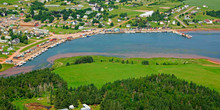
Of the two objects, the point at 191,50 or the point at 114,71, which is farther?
the point at 191,50

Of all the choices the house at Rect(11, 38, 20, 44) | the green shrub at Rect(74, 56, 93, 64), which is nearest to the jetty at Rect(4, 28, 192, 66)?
the house at Rect(11, 38, 20, 44)

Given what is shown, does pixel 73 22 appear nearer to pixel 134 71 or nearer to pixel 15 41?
pixel 15 41

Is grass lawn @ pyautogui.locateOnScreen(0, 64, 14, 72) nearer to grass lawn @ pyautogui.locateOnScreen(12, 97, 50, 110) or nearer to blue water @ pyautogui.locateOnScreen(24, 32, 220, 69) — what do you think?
blue water @ pyautogui.locateOnScreen(24, 32, 220, 69)

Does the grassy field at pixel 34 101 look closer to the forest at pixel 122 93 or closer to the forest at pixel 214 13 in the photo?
the forest at pixel 122 93

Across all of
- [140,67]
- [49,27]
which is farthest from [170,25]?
[140,67]

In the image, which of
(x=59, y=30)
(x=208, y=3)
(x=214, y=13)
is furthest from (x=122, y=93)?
(x=208, y=3)

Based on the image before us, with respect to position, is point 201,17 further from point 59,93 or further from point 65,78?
point 59,93
